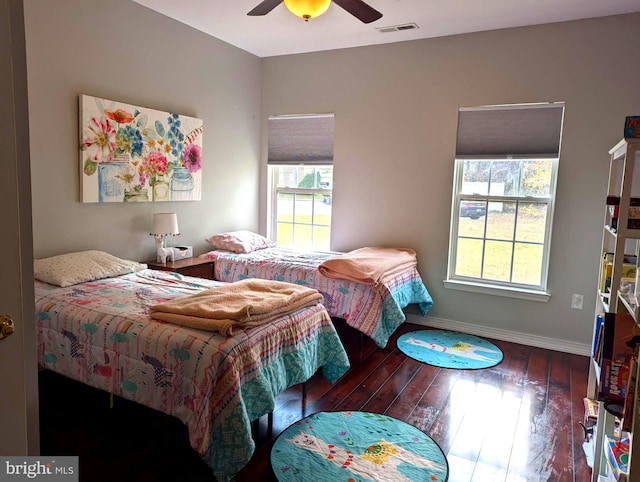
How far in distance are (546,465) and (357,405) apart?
1010 mm

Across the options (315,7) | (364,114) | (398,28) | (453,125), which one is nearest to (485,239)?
(453,125)

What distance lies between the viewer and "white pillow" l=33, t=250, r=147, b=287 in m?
2.72

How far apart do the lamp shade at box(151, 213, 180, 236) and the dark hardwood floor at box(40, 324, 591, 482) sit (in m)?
1.27

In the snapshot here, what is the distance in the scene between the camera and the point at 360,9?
2686mm

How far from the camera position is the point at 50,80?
9.68 feet

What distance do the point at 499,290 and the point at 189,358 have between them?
2.86 metres

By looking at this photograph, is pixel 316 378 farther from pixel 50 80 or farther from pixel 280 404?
pixel 50 80

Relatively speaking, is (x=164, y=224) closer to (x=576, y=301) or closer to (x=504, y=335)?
(x=504, y=335)

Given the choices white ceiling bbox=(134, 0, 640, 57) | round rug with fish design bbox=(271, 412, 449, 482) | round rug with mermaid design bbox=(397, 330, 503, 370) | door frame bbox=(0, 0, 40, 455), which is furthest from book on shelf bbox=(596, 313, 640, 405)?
white ceiling bbox=(134, 0, 640, 57)

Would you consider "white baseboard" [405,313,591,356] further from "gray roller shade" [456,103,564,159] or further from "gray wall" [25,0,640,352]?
"gray roller shade" [456,103,564,159]

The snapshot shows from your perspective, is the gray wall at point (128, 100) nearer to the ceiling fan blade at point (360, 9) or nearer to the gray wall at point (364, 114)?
the gray wall at point (364, 114)

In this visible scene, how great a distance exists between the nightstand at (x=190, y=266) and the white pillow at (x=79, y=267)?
0.35 m

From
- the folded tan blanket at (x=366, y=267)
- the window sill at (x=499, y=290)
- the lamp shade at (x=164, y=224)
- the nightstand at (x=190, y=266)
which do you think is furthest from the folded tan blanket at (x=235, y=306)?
the window sill at (x=499, y=290)

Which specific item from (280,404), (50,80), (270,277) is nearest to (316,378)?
(280,404)
